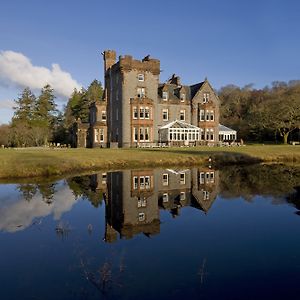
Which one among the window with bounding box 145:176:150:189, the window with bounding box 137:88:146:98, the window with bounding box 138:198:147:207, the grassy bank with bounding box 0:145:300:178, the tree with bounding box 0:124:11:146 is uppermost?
the window with bounding box 137:88:146:98

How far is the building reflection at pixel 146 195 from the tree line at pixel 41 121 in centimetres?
4523

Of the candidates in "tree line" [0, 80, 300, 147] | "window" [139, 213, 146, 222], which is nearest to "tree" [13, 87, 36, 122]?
"tree line" [0, 80, 300, 147]

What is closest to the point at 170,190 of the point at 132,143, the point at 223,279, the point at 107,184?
the point at 107,184

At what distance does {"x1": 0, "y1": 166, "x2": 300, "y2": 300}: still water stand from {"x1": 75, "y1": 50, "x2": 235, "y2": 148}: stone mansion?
32.0 metres

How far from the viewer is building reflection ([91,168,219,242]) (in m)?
12.2

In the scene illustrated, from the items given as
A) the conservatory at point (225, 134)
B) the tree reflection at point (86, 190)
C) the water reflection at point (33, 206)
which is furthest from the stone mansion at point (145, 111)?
the water reflection at point (33, 206)

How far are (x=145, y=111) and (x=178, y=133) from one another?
6.35 m

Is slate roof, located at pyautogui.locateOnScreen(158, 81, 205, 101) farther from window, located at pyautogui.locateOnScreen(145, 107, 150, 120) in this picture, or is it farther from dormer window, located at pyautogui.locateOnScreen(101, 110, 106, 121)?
dormer window, located at pyautogui.locateOnScreen(101, 110, 106, 121)

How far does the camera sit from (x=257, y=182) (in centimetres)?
2200

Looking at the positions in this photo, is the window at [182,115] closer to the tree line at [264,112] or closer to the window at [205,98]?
the window at [205,98]

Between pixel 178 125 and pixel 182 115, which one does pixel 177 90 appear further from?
pixel 178 125

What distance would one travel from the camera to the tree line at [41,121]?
65938 millimetres

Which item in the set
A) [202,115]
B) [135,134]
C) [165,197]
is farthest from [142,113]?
[165,197]

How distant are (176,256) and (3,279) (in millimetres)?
4296
